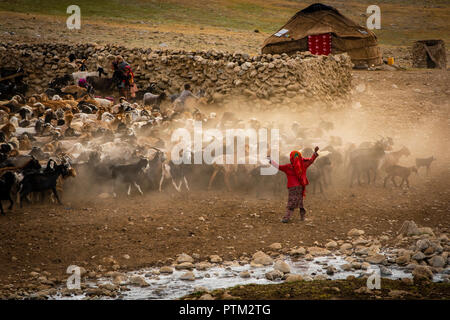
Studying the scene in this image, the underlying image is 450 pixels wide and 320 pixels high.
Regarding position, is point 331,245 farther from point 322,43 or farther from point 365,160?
point 322,43

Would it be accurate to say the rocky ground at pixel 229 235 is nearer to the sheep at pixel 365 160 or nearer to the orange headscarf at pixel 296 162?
the sheep at pixel 365 160

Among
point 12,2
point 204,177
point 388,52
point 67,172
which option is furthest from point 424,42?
point 12,2

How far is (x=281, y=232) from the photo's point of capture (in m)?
9.04

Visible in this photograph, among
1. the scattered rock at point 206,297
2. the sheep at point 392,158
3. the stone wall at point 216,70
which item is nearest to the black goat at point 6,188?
the scattered rock at point 206,297

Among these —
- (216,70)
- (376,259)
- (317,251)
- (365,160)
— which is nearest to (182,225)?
(317,251)

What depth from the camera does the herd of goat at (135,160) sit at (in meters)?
10.4

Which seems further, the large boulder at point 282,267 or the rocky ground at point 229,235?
the large boulder at point 282,267

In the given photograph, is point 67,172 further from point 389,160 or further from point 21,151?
point 389,160

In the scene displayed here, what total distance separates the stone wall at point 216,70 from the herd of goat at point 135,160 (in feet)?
5.51

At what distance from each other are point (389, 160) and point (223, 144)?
3593 millimetres

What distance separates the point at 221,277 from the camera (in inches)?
294

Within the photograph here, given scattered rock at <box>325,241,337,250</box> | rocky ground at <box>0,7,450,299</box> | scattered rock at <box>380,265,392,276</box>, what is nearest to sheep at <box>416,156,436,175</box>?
rocky ground at <box>0,7,450,299</box>

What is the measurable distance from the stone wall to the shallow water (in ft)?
27.8

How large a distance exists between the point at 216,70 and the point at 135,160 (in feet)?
23.1
